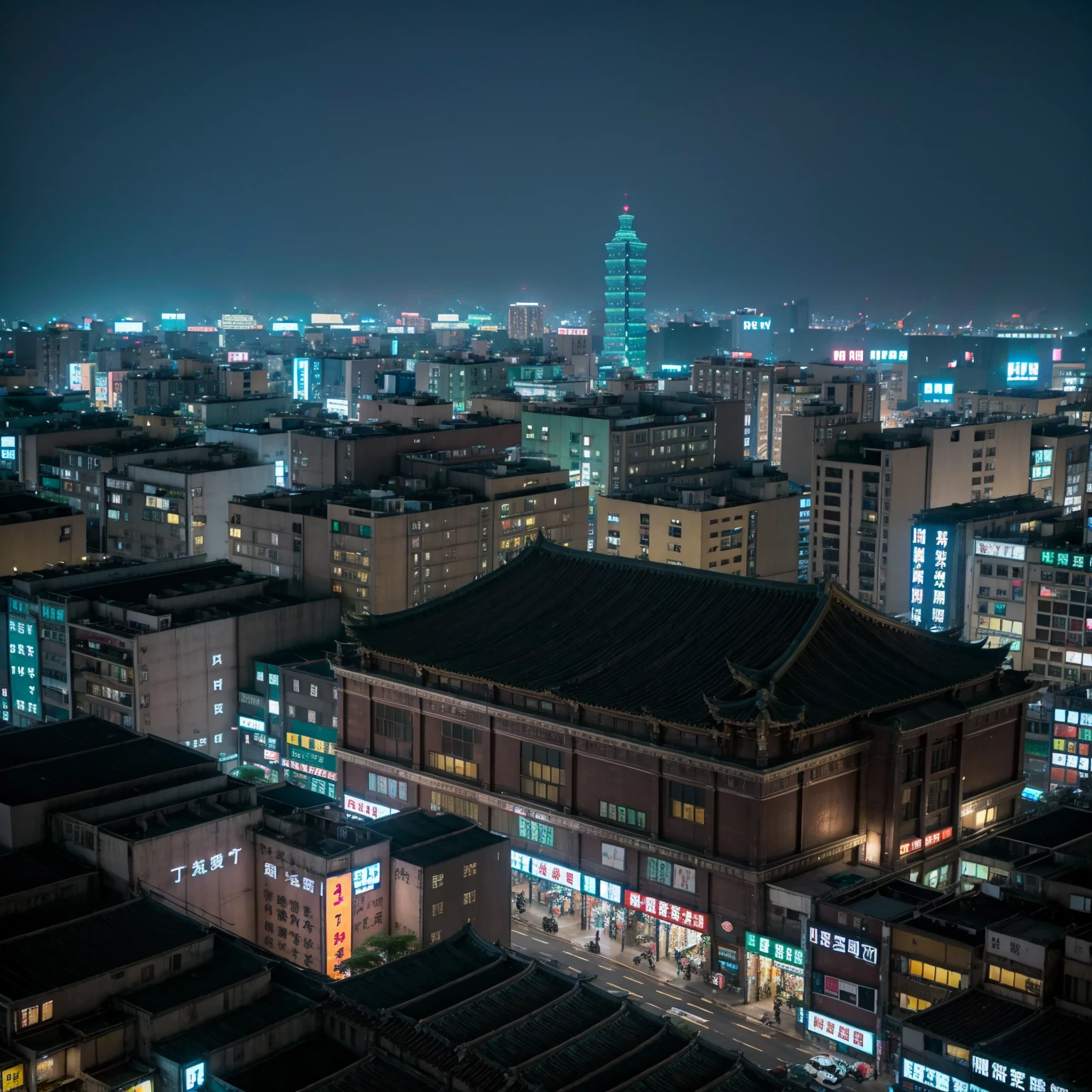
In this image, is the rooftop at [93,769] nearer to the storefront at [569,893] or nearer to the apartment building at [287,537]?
the storefront at [569,893]

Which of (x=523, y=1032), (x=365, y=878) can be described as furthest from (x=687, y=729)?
(x=523, y=1032)

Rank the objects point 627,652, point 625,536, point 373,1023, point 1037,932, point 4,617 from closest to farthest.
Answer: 1. point 373,1023
2. point 1037,932
3. point 627,652
4. point 4,617
5. point 625,536

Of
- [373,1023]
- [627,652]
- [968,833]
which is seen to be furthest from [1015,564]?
[373,1023]

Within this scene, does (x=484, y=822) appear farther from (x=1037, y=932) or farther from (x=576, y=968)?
(x=1037, y=932)

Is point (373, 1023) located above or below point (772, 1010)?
above

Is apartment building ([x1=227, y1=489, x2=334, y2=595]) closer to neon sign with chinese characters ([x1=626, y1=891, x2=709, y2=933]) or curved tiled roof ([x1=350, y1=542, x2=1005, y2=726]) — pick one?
curved tiled roof ([x1=350, y1=542, x2=1005, y2=726])

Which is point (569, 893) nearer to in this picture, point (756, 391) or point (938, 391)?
point (756, 391)
